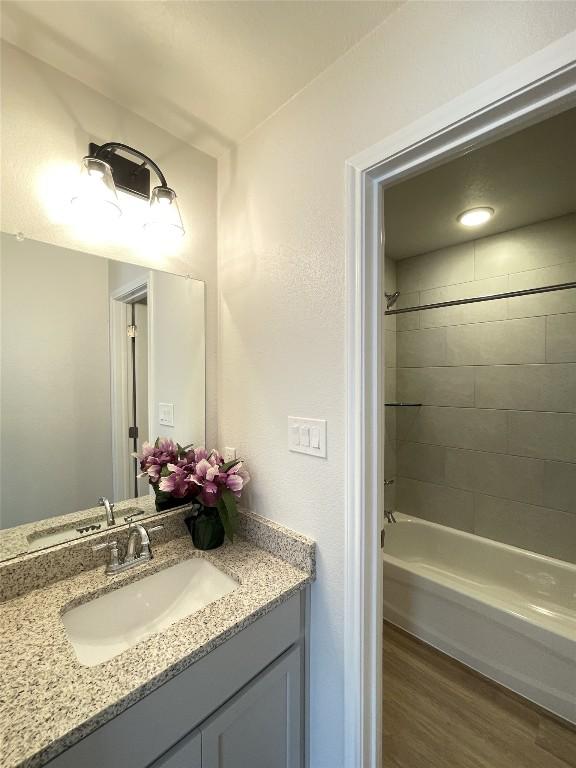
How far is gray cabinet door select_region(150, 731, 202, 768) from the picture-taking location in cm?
70

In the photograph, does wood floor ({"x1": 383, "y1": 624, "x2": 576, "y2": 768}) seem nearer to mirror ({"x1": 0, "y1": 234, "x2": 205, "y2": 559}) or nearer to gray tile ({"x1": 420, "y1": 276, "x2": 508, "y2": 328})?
mirror ({"x1": 0, "y1": 234, "x2": 205, "y2": 559})

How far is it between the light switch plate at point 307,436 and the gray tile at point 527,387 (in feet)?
5.21

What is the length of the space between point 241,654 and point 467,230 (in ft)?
7.93

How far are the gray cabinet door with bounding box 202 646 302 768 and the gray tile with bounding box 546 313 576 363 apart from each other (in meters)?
2.01

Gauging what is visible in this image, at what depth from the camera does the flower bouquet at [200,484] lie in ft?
3.73

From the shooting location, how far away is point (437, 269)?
2.31m

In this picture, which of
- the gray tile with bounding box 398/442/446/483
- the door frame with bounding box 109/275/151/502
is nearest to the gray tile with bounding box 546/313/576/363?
the gray tile with bounding box 398/442/446/483

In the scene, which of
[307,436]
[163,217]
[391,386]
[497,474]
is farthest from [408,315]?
[163,217]

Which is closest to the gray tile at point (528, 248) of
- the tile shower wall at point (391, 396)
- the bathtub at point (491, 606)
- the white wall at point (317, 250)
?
the tile shower wall at point (391, 396)

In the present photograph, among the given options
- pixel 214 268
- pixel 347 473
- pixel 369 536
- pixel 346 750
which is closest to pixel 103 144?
pixel 214 268

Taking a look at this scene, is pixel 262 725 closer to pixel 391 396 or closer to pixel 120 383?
pixel 120 383

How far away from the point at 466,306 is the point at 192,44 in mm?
1993

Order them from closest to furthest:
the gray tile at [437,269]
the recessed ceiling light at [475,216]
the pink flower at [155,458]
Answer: the pink flower at [155,458]
the recessed ceiling light at [475,216]
the gray tile at [437,269]

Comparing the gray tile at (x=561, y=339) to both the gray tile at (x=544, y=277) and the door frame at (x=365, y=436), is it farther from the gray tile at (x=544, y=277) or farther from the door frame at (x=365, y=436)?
the door frame at (x=365, y=436)
